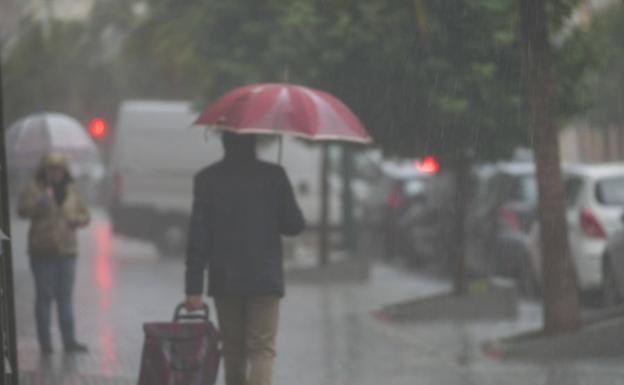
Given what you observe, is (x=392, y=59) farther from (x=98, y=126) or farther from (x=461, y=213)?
(x=98, y=126)

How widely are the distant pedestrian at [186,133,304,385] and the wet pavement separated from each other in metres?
2.44

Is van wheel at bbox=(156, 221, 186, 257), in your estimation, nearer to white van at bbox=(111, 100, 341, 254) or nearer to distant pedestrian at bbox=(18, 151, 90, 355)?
white van at bbox=(111, 100, 341, 254)

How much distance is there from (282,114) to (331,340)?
16.9 ft

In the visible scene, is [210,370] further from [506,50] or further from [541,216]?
[506,50]

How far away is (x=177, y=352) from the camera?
799 cm

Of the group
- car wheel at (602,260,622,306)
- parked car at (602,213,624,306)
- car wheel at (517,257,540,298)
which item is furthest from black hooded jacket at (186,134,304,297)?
car wheel at (517,257,540,298)

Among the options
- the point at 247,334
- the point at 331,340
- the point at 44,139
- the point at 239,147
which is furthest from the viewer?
the point at 331,340

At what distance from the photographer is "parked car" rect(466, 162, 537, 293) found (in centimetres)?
1889

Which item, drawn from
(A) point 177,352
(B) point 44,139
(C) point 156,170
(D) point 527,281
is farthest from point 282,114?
(C) point 156,170

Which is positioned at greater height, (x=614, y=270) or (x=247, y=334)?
(x=247, y=334)

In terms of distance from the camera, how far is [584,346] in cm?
1214

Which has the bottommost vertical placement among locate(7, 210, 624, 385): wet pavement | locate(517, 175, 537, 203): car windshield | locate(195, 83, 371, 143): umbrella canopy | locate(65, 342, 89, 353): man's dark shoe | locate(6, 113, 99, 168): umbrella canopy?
locate(7, 210, 624, 385): wet pavement

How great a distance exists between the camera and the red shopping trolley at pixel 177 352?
797 centimetres

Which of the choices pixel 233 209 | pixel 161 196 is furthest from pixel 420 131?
pixel 161 196
